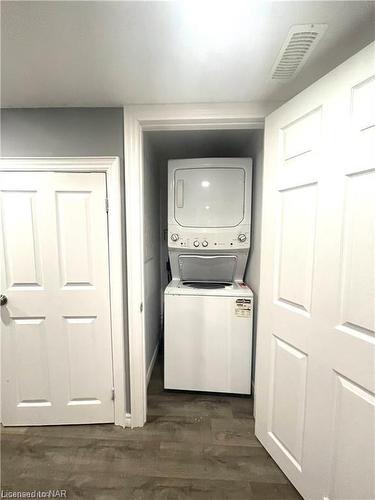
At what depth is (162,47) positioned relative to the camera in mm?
916

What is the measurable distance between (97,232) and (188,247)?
0.78 metres

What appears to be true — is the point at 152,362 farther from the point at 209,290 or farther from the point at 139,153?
the point at 139,153

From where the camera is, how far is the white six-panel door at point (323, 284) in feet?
2.80

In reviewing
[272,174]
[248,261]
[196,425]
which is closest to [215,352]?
[196,425]

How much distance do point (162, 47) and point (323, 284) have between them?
122 cm

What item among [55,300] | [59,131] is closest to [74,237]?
[55,300]

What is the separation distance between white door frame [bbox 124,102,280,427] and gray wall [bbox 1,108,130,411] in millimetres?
120

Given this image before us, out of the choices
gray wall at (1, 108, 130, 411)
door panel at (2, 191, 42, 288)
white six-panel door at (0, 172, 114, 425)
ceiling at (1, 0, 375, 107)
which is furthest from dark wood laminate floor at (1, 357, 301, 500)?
ceiling at (1, 0, 375, 107)

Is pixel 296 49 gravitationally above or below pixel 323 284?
above

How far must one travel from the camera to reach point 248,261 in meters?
2.05

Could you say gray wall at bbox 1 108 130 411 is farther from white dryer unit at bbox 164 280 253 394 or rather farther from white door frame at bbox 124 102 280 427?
white dryer unit at bbox 164 280 253 394

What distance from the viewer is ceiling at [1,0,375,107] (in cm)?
76

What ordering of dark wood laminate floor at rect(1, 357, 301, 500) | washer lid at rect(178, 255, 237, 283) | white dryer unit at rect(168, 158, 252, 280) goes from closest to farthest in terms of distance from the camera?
1. dark wood laminate floor at rect(1, 357, 301, 500)
2. white dryer unit at rect(168, 158, 252, 280)
3. washer lid at rect(178, 255, 237, 283)

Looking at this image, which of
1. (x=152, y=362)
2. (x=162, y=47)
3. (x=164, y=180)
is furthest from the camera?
(x=164, y=180)
